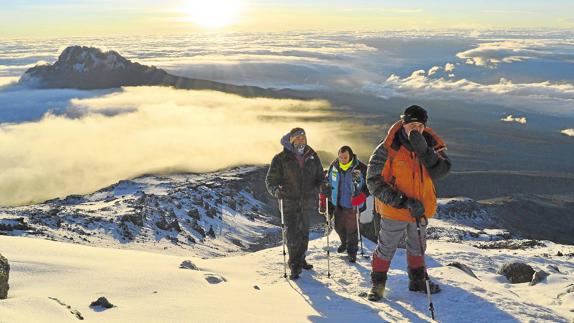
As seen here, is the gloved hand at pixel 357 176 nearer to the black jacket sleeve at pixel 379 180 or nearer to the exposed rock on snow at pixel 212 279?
the exposed rock on snow at pixel 212 279

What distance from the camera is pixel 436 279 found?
761cm

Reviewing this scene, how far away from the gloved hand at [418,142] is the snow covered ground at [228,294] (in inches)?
80.4

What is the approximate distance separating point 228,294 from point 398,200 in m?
2.71

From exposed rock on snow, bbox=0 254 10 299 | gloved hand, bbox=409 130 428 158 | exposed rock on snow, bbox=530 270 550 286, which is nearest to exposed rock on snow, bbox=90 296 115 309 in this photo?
exposed rock on snow, bbox=0 254 10 299

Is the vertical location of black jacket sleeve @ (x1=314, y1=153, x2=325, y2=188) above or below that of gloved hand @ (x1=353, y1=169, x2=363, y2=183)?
above

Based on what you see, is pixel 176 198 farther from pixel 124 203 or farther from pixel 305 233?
pixel 305 233

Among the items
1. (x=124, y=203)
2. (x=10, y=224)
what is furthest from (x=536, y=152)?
(x=10, y=224)

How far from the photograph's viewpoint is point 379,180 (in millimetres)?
6277

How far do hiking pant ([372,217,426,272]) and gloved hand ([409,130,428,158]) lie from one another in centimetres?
108

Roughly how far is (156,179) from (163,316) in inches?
2056

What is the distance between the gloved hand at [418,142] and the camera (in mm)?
5879

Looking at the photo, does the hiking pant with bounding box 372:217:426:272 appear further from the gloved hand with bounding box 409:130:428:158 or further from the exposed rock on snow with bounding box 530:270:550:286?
the exposed rock on snow with bounding box 530:270:550:286

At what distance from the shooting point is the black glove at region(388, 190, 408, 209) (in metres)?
6.07

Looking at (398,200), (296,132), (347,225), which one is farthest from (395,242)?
(347,225)
